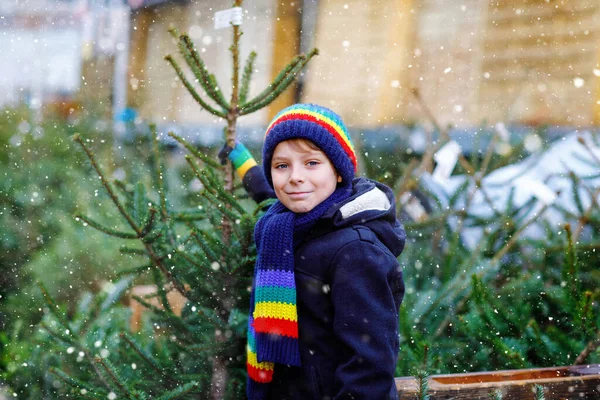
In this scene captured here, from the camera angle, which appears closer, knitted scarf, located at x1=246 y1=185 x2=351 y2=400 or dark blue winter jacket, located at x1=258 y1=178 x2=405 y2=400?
dark blue winter jacket, located at x1=258 y1=178 x2=405 y2=400

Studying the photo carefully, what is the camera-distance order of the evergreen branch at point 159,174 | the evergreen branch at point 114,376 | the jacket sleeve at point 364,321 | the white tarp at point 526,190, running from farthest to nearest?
the white tarp at point 526,190, the evergreen branch at point 159,174, the evergreen branch at point 114,376, the jacket sleeve at point 364,321

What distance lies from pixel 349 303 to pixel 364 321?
0.21ft

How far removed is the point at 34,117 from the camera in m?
6.85

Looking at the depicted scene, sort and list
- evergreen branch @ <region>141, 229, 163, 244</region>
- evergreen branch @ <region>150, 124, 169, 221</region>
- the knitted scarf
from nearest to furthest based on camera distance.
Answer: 1. the knitted scarf
2. evergreen branch @ <region>141, 229, 163, 244</region>
3. evergreen branch @ <region>150, 124, 169, 221</region>

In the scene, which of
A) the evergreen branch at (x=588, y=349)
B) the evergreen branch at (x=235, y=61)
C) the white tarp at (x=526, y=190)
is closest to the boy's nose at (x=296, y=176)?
the evergreen branch at (x=235, y=61)

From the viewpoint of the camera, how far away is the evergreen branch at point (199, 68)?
2223mm

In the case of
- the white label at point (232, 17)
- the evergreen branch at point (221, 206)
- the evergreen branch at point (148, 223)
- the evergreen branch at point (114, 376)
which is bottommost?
the evergreen branch at point (114, 376)

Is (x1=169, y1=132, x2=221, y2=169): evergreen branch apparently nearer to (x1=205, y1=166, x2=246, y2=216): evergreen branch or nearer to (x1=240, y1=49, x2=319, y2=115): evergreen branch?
(x1=205, y1=166, x2=246, y2=216): evergreen branch

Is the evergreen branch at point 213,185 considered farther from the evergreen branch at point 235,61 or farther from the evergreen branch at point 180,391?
the evergreen branch at point 180,391

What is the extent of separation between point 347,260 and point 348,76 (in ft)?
24.8

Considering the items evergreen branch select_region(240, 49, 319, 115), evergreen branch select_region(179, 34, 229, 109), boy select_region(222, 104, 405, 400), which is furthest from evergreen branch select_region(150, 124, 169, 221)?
boy select_region(222, 104, 405, 400)

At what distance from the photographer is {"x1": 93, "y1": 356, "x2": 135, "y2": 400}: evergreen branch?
81.2 inches

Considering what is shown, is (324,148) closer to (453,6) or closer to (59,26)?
(453,6)

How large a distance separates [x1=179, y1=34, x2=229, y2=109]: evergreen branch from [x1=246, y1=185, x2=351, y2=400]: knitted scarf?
2.11 ft
